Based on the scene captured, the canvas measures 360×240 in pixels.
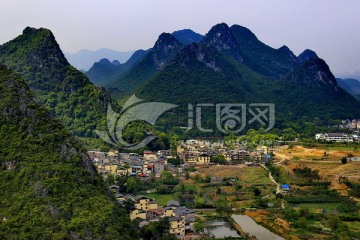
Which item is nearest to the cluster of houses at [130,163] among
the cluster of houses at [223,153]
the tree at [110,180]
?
the tree at [110,180]

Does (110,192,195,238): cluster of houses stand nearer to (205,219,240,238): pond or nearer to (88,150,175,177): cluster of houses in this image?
(205,219,240,238): pond

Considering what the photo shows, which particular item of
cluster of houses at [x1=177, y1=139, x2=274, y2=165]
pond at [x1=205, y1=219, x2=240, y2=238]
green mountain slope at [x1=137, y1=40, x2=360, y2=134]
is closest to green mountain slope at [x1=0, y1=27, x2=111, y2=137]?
cluster of houses at [x1=177, y1=139, x2=274, y2=165]

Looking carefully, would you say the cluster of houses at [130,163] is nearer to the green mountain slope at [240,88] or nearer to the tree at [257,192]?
the tree at [257,192]

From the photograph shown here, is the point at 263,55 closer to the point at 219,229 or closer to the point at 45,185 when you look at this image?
the point at 219,229

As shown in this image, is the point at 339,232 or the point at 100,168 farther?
the point at 100,168

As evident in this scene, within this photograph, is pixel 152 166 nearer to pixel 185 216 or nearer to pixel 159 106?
pixel 185 216

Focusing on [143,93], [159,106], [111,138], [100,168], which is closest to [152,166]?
[100,168]
